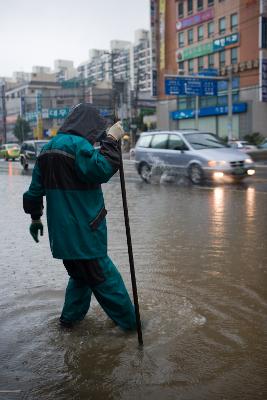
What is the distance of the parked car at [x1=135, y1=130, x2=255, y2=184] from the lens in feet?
45.9

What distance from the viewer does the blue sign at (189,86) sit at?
33.8 m

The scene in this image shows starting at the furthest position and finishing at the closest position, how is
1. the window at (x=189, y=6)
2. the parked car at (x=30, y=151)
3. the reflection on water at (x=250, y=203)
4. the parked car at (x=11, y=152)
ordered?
1. the window at (x=189, y=6)
2. the parked car at (x=11, y=152)
3. the parked car at (x=30, y=151)
4. the reflection on water at (x=250, y=203)

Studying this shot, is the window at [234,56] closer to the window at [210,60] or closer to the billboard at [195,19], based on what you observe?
the window at [210,60]

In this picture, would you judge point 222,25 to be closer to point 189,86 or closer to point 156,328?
point 189,86

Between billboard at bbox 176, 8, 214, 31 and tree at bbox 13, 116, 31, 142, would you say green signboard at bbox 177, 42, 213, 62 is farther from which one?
tree at bbox 13, 116, 31, 142

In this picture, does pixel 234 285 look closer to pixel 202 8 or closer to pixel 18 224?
pixel 18 224

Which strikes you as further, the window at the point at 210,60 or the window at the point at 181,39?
the window at the point at 181,39

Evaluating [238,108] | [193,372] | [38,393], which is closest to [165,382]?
[193,372]

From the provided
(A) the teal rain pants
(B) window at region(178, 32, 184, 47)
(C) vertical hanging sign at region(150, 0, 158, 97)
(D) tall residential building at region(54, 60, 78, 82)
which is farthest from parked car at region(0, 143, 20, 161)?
(D) tall residential building at region(54, 60, 78, 82)

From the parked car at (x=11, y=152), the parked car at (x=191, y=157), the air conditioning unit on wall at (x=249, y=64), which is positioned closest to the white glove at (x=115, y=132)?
the parked car at (x=191, y=157)

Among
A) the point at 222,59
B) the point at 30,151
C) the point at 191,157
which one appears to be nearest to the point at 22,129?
the point at 222,59

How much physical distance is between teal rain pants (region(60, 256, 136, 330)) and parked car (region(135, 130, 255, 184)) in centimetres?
1071

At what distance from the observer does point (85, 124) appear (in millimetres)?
3381

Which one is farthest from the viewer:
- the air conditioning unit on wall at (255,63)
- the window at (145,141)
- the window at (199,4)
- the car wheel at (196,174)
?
the window at (199,4)
